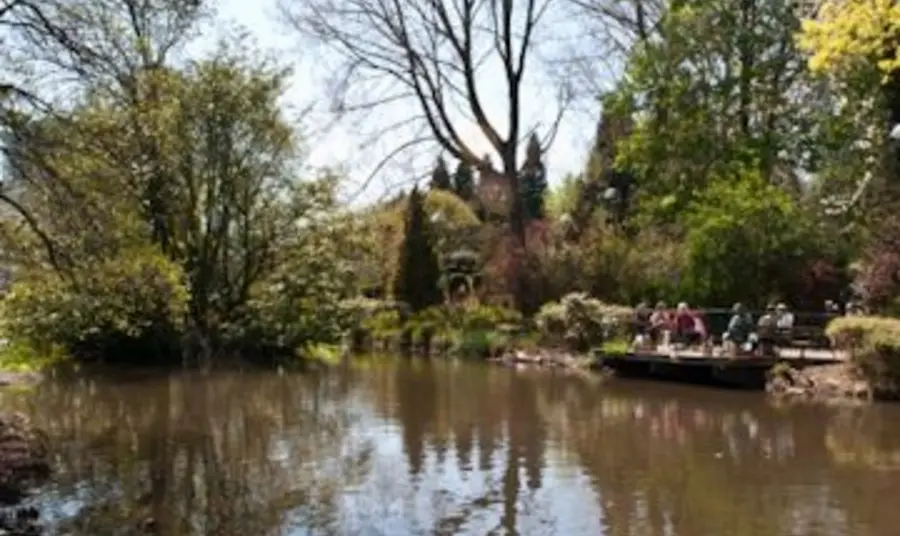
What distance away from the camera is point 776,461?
15.8 metres

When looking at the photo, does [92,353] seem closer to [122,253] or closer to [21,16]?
[122,253]

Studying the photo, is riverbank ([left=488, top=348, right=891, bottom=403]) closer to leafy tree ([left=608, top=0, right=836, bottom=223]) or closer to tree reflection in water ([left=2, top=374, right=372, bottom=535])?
tree reflection in water ([left=2, top=374, right=372, bottom=535])

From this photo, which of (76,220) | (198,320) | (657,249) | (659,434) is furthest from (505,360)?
(76,220)

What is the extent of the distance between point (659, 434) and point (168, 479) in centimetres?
799

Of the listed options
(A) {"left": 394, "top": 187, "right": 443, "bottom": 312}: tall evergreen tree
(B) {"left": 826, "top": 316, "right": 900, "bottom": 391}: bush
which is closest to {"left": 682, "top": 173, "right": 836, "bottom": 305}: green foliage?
(B) {"left": 826, "top": 316, "right": 900, "bottom": 391}: bush

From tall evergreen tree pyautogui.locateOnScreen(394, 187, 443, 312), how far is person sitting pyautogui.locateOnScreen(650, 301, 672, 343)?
1727 centimetres

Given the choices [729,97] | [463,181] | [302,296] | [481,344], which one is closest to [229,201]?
[302,296]

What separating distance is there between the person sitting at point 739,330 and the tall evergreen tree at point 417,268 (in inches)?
839

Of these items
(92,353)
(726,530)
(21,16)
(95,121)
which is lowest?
(726,530)

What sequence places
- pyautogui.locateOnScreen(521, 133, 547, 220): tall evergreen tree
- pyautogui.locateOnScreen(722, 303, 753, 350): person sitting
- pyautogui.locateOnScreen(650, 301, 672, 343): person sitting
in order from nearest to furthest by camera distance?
1. pyautogui.locateOnScreen(722, 303, 753, 350): person sitting
2. pyautogui.locateOnScreen(650, 301, 672, 343): person sitting
3. pyautogui.locateOnScreen(521, 133, 547, 220): tall evergreen tree

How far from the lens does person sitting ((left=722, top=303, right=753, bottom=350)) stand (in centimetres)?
2628

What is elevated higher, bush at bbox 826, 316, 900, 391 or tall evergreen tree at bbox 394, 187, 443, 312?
tall evergreen tree at bbox 394, 187, 443, 312

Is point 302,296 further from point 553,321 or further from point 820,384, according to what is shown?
point 820,384

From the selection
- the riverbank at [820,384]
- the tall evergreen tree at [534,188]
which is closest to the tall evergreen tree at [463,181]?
the tall evergreen tree at [534,188]
